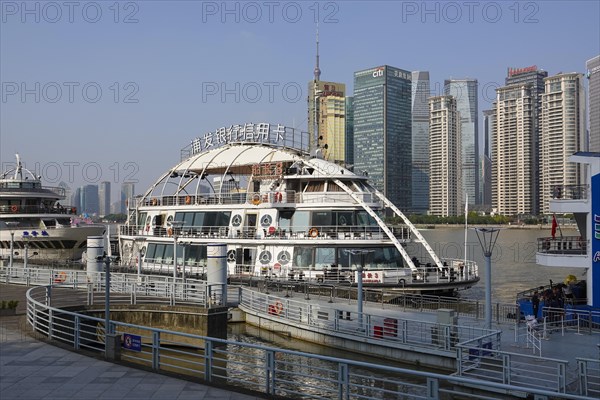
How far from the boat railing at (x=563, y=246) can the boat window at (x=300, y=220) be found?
1312 centimetres

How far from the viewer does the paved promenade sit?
35.6 ft

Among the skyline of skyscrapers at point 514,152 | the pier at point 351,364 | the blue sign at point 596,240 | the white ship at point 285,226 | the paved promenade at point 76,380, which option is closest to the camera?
the paved promenade at point 76,380

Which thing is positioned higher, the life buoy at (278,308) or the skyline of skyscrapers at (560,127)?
the skyline of skyscrapers at (560,127)

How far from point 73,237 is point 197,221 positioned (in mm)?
18759

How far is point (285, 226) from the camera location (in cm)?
3484

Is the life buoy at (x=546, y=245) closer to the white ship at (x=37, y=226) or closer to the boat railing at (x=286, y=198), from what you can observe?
the boat railing at (x=286, y=198)

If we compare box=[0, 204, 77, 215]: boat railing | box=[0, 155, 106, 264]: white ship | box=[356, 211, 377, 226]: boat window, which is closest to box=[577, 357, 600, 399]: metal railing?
box=[356, 211, 377, 226]: boat window

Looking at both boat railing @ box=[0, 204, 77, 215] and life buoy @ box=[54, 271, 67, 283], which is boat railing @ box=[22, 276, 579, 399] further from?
boat railing @ box=[0, 204, 77, 215]

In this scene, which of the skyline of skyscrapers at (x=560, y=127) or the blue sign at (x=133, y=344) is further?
the skyline of skyscrapers at (x=560, y=127)

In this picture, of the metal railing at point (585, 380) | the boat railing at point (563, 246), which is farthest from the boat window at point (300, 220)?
the metal railing at point (585, 380)

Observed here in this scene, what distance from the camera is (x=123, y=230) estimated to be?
4675cm

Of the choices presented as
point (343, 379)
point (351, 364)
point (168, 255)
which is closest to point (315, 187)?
point (168, 255)

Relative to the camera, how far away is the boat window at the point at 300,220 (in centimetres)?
3400

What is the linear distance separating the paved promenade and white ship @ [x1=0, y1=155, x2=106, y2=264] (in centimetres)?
3909
